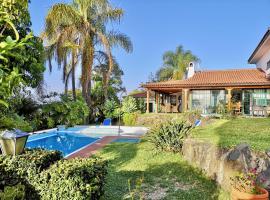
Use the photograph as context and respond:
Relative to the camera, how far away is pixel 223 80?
25.1 meters

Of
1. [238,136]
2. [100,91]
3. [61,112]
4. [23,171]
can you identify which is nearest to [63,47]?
[100,91]

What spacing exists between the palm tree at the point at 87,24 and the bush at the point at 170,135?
45.0ft

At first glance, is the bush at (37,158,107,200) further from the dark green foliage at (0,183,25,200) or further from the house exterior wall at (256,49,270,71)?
the house exterior wall at (256,49,270,71)

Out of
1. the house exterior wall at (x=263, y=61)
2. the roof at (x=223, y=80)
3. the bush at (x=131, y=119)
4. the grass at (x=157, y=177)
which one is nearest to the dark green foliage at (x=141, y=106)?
the roof at (x=223, y=80)

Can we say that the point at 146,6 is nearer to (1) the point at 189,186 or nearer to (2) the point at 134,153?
(2) the point at 134,153

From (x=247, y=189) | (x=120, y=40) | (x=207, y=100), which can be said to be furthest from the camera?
(x=207, y=100)

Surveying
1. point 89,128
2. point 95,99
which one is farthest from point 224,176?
point 95,99

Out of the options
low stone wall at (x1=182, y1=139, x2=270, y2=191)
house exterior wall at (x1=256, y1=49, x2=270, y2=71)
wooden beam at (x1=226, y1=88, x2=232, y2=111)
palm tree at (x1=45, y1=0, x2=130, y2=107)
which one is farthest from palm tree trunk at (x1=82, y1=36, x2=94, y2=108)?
low stone wall at (x1=182, y1=139, x2=270, y2=191)

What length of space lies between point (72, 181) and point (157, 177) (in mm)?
3493

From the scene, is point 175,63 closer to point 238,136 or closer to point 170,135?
point 170,135

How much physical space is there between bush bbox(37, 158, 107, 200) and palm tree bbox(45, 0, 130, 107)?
18265 millimetres

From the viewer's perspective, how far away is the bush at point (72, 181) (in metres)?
4.84

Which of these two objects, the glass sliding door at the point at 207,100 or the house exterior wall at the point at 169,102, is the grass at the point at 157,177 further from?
the house exterior wall at the point at 169,102

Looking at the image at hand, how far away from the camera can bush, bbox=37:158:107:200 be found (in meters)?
4.84
